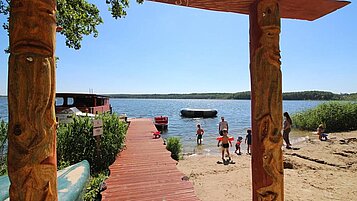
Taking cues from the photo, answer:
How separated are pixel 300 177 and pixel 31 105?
26.1 feet

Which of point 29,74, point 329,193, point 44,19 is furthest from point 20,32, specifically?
point 329,193

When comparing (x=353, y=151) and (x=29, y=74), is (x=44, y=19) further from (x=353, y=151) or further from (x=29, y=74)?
(x=353, y=151)

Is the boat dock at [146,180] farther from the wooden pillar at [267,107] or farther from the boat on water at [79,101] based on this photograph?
the boat on water at [79,101]

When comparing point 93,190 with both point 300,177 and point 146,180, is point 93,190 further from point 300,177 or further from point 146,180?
point 300,177

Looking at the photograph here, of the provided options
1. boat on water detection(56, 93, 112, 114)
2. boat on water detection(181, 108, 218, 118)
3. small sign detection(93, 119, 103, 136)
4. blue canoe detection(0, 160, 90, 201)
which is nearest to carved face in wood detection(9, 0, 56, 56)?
blue canoe detection(0, 160, 90, 201)

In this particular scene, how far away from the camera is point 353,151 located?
11.0m

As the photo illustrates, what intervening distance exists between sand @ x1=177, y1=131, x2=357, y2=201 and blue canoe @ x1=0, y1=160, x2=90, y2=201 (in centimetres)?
305

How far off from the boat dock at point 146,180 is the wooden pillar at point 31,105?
325 centimetres

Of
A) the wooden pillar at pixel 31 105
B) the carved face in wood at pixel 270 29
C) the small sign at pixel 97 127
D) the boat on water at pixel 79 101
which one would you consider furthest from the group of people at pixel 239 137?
the boat on water at pixel 79 101

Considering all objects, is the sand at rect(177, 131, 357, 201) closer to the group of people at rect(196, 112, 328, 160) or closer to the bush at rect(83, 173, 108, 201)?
the group of people at rect(196, 112, 328, 160)

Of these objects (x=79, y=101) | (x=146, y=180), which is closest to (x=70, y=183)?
(x=146, y=180)

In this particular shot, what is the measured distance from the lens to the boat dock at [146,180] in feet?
14.8

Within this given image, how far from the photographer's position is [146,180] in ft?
17.9

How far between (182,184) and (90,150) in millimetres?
3603
